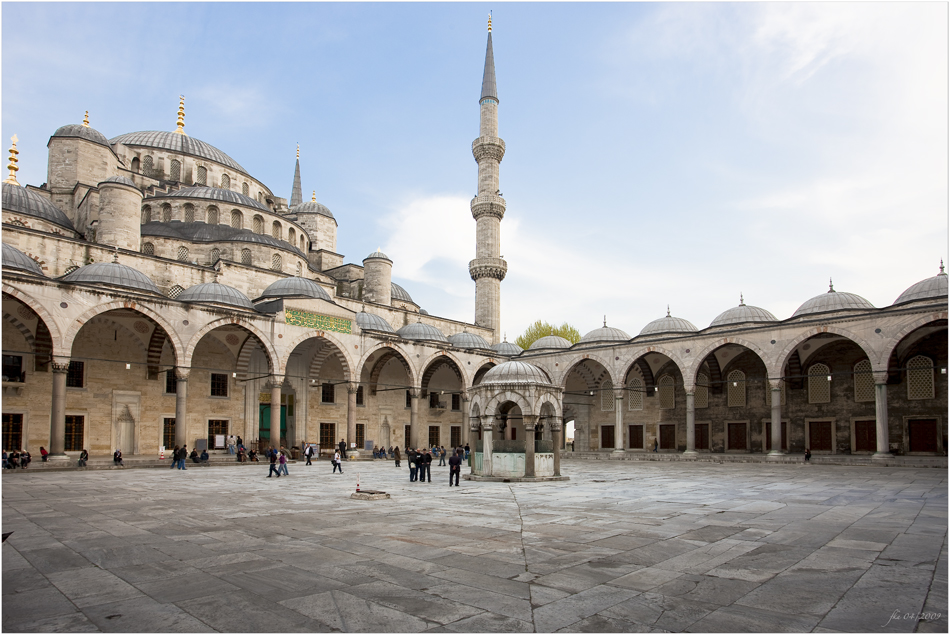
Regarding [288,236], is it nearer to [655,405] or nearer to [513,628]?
[655,405]

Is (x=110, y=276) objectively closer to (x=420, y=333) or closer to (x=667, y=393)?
(x=420, y=333)

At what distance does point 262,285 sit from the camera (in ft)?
84.5

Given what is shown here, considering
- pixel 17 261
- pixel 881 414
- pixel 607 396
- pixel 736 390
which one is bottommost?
pixel 881 414

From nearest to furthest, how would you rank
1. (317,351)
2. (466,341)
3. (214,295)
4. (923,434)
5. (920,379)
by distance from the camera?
(214,295), (923,434), (920,379), (317,351), (466,341)

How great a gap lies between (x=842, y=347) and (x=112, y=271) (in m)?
25.1

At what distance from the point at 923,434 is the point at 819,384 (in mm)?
3707

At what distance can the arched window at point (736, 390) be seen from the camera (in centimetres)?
2645

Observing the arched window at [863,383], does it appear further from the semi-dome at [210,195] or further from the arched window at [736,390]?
the semi-dome at [210,195]

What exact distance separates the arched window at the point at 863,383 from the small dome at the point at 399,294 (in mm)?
20879

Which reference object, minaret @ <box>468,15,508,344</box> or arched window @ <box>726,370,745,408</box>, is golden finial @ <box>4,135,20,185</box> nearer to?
minaret @ <box>468,15,508,344</box>

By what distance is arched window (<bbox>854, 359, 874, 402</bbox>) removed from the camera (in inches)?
905

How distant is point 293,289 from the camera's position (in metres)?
23.8

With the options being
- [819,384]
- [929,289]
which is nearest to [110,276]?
[819,384]

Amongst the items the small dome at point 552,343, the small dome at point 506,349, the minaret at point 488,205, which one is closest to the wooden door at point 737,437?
the small dome at point 552,343
